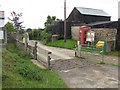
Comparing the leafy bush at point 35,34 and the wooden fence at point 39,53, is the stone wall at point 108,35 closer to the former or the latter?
the wooden fence at point 39,53

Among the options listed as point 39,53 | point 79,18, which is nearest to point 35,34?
point 79,18

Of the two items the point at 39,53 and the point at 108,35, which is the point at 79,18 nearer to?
the point at 108,35

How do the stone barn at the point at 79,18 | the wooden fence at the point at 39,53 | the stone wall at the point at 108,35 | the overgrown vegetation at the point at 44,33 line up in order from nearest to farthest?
the wooden fence at the point at 39,53 → the stone wall at the point at 108,35 → the overgrown vegetation at the point at 44,33 → the stone barn at the point at 79,18

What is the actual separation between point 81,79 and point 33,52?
6.14 metres

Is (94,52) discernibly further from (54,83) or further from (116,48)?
(54,83)

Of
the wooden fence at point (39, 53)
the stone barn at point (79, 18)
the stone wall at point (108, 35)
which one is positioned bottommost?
the wooden fence at point (39, 53)

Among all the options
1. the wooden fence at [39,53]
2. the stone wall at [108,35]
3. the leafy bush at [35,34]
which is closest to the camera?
the wooden fence at [39,53]

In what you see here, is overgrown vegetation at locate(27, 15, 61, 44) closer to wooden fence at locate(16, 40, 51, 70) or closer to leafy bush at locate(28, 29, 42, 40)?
leafy bush at locate(28, 29, 42, 40)

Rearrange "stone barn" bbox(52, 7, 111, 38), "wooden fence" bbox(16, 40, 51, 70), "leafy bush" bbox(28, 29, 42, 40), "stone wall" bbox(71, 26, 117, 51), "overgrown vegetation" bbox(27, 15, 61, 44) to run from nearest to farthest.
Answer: "wooden fence" bbox(16, 40, 51, 70) < "stone wall" bbox(71, 26, 117, 51) < "overgrown vegetation" bbox(27, 15, 61, 44) < "stone barn" bbox(52, 7, 111, 38) < "leafy bush" bbox(28, 29, 42, 40)

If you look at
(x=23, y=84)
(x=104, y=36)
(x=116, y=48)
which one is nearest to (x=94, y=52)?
(x=116, y=48)

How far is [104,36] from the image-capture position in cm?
2034

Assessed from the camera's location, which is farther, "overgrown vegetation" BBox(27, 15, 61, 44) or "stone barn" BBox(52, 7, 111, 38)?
"stone barn" BBox(52, 7, 111, 38)

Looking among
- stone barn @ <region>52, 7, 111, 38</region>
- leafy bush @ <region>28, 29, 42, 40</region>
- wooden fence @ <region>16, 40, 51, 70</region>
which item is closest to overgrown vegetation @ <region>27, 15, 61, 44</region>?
leafy bush @ <region>28, 29, 42, 40</region>

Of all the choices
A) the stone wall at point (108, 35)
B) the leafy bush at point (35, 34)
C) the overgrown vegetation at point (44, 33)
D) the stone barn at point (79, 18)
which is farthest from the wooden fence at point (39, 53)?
the leafy bush at point (35, 34)
